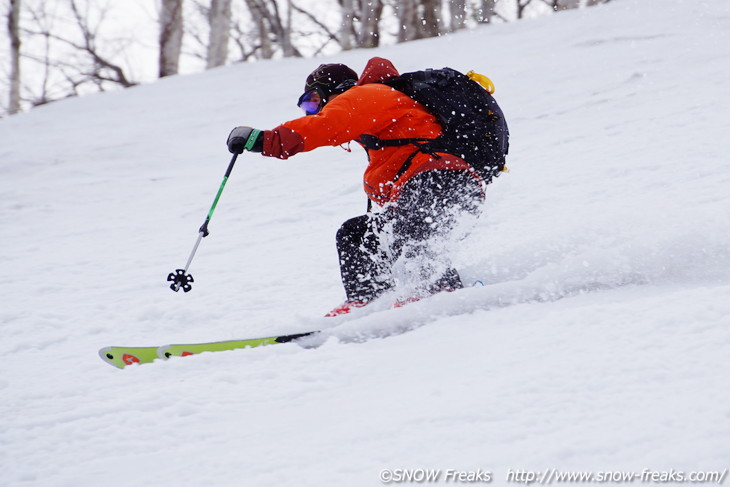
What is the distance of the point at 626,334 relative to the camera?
229 centimetres

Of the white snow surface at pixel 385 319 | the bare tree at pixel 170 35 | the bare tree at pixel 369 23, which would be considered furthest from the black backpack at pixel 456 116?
the bare tree at pixel 369 23

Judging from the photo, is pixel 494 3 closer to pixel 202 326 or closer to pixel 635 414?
pixel 202 326

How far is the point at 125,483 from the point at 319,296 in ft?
7.28

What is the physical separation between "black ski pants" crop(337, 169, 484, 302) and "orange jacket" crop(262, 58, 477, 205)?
7 centimetres

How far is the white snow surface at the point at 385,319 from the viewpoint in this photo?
1.87 meters

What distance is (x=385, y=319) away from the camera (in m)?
2.91

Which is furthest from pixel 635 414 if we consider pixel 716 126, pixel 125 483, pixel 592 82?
pixel 592 82

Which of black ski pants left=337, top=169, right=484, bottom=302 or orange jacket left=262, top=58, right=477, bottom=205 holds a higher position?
orange jacket left=262, top=58, right=477, bottom=205

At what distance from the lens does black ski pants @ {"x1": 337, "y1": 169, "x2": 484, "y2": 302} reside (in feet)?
10.3

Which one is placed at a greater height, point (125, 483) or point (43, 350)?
point (125, 483)

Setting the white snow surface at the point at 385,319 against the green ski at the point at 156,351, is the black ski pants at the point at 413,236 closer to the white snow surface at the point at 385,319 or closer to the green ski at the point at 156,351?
the white snow surface at the point at 385,319

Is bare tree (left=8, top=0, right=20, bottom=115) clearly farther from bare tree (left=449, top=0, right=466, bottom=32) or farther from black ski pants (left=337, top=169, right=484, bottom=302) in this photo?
black ski pants (left=337, top=169, right=484, bottom=302)

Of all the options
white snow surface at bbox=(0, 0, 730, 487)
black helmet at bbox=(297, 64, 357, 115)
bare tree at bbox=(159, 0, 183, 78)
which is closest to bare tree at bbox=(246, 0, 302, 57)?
bare tree at bbox=(159, 0, 183, 78)

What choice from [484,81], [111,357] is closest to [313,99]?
[484,81]
